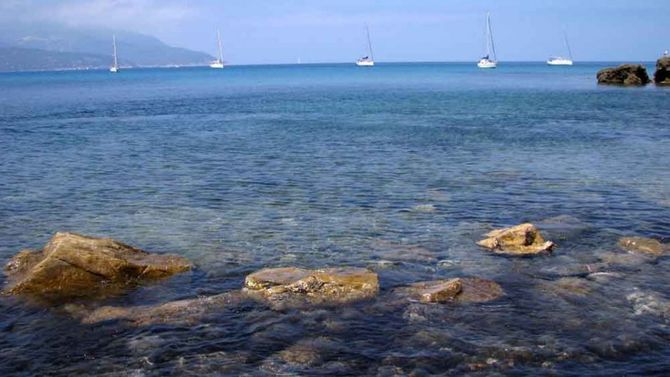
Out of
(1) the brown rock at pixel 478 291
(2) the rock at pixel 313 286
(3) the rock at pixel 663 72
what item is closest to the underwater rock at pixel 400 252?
(1) the brown rock at pixel 478 291

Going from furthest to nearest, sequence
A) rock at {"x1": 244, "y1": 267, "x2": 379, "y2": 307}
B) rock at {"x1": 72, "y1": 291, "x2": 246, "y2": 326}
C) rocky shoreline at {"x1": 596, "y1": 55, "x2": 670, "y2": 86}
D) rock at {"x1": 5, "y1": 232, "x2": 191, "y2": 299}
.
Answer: rocky shoreline at {"x1": 596, "y1": 55, "x2": 670, "y2": 86} → rock at {"x1": 5, "y1": 232, "x2": 191, "y2": 299} → rock at {"x1": 244, "y1": 267, "x2": 379, "y2": 307} → rock at {"x1": 72, "y1": 291, "x2": 246, "y2": 326}

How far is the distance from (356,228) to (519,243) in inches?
260

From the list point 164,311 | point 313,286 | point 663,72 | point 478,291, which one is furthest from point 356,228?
point 663,72

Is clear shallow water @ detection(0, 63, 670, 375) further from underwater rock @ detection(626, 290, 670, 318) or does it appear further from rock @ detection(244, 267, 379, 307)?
rock @ detection(244, 267, 379, 307)

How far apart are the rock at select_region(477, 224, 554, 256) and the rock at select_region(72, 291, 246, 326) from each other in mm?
9553

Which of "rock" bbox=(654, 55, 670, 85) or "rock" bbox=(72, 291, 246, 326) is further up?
"rock" bbox=(654, 55, 670, 85)

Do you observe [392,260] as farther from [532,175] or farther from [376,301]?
[532,175]

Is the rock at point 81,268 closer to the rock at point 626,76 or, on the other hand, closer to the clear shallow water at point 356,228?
the clear shallow water at point 356,228

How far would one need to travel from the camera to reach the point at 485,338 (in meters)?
15.0

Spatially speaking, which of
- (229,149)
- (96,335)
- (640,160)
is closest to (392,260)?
(96,335)

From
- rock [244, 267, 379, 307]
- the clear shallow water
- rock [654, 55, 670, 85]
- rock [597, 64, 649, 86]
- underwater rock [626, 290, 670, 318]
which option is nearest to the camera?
the clear shallow water

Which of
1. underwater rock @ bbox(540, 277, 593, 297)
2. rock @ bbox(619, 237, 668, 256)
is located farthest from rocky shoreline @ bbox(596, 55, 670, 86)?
underwater rock @ bbox(540, 277, 593, 297)

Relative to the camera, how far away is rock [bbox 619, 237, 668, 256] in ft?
70.9

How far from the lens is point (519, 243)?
21922mm
